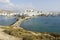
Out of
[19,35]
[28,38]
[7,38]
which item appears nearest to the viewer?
[28,38]

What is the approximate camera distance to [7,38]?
88.9 ft

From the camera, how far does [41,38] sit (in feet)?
94.0

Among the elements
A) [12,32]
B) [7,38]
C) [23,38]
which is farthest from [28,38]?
[12,32]

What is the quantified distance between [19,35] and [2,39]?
12.2ft

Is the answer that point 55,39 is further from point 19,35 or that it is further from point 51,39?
point 19,35

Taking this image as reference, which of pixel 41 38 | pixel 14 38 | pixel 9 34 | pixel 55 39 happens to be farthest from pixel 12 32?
pixel 55 39

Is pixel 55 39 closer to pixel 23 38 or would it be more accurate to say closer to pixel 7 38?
pixel 23 38

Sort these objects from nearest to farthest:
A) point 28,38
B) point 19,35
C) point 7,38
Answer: point 28,38 → point 7,38 → point 19,35

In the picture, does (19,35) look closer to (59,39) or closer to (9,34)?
(9,34)

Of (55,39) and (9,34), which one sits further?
(9,34)

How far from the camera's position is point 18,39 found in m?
27.0

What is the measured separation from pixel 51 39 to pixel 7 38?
691 cm

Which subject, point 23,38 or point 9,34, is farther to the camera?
point 9,34

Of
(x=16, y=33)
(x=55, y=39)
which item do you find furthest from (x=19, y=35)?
(x=55, y=39)
